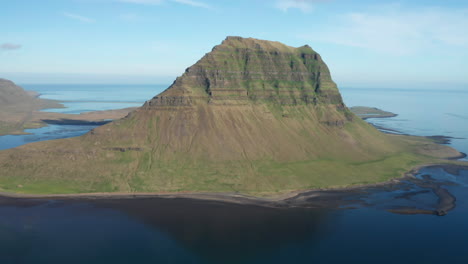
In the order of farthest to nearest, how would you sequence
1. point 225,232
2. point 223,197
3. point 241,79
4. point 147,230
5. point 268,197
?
point 241,79, point 268,197, point 223,197, point 147,230, point 225,232

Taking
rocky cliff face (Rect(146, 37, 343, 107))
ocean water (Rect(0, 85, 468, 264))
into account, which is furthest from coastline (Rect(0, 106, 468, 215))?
rocky cliff face (Rect(146, 37, 343, 107))

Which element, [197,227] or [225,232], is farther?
[197,227]

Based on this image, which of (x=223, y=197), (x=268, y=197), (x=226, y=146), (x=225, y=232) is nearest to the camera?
(x=225, y=232)

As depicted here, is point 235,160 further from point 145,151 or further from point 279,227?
point 279,227

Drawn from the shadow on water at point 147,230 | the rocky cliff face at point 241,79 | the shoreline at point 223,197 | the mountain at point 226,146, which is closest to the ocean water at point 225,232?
the shadow on water at point 147,230

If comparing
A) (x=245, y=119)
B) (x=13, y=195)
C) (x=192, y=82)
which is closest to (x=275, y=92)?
(x=245, y=119)

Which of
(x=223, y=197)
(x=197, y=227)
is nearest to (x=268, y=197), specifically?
(x=223, y=197)

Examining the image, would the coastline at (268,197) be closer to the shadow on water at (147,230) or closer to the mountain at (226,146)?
the shadow on water at (147,230)

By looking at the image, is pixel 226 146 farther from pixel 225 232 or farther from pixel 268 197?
pixel 225 232
